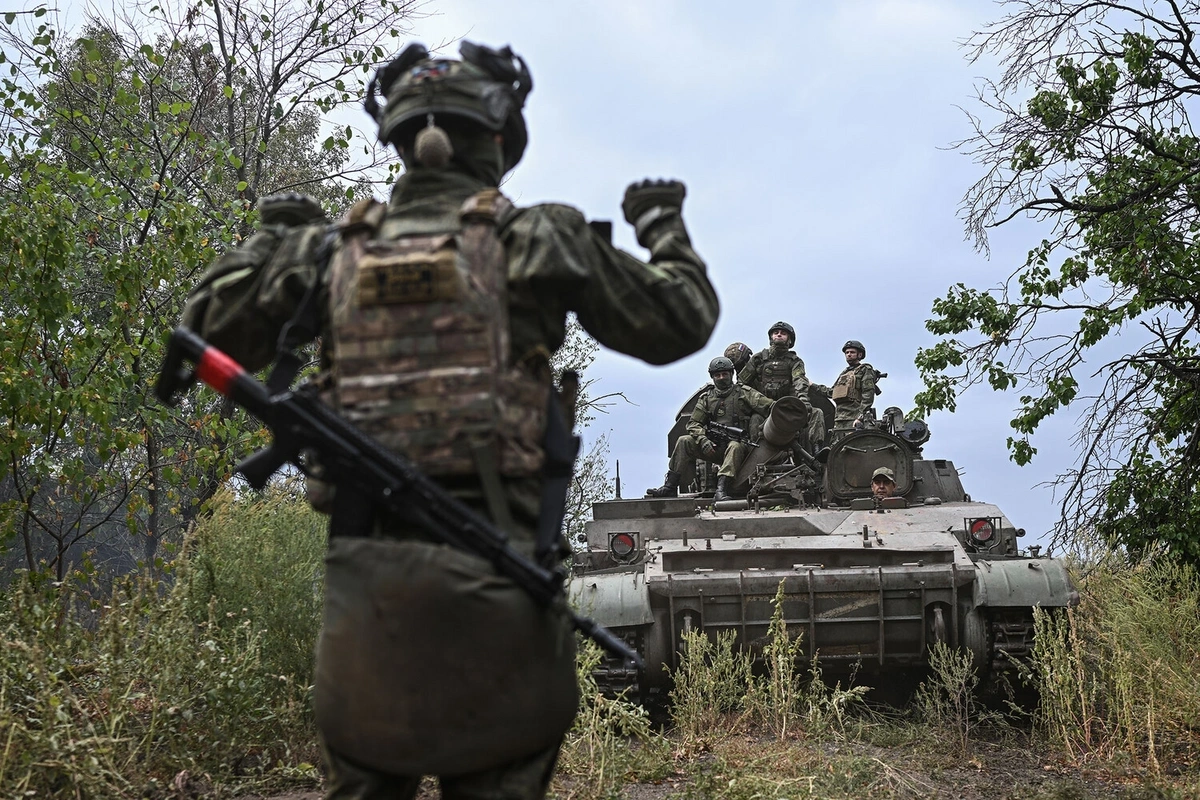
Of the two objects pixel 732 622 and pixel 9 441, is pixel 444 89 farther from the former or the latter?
pixel 732 622

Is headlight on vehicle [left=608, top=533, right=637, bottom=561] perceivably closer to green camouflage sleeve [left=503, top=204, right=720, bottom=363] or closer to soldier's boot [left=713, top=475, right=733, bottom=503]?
soldier's boot [left=713, top=475, right=733, bottom=503]

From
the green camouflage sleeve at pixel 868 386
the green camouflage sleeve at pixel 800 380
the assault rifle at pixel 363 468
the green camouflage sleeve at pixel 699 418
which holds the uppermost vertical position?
the green camouflage sleeve at pixel 868 386

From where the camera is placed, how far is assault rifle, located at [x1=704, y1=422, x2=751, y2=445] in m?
10.3

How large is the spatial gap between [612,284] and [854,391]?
33.8ft

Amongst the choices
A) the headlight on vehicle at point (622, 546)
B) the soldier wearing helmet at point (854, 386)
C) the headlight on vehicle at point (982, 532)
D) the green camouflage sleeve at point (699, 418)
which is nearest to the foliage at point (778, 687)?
the headlight on vehicle at point (622, 546)

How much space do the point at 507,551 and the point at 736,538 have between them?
6.38 meters

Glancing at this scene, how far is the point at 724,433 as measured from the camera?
10547 mm

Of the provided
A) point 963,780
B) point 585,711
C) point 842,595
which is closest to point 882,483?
point 842,595

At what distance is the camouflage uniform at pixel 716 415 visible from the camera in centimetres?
1060

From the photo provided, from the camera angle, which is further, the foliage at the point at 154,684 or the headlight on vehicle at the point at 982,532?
the headlight on vehicle at the point at 982,532

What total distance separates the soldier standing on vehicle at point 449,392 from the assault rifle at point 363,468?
44 mm

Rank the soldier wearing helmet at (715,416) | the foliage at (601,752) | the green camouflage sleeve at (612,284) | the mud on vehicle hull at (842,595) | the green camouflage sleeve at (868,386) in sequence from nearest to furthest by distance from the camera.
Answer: the green camouflage sleeve at (612,284)
the foliage at (601,752)
the mud on vehicle hull at (842,595)
the soldier wearing helmet at (715,416)
the green camouflage sleeve at (868,386)

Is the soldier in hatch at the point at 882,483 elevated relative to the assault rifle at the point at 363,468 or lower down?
elevated

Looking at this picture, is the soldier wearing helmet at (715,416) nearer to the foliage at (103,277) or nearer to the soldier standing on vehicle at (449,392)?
the foliage at (103,277)
